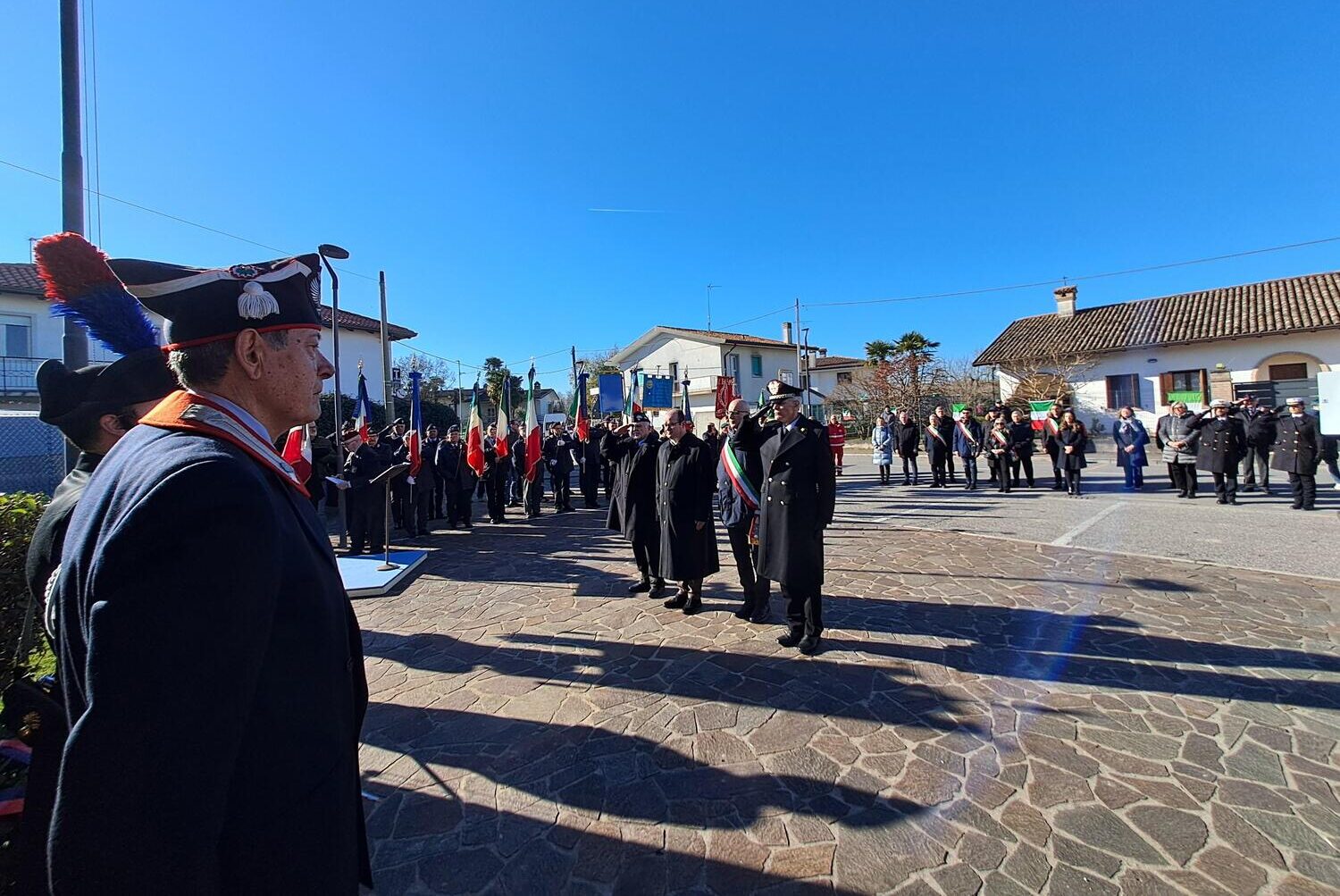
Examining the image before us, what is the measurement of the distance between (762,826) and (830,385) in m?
48.3

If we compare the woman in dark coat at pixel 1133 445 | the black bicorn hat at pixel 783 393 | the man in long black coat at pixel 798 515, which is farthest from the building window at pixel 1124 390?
the man in long black coat at pixel 798 515

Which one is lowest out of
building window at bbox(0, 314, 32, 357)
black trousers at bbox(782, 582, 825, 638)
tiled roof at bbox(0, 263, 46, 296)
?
black trousers at bbox(782, 582, 825, 638)

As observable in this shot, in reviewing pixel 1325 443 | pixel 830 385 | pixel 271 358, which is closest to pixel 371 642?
pixel 271 358

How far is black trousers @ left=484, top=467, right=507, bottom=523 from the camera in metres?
12.8

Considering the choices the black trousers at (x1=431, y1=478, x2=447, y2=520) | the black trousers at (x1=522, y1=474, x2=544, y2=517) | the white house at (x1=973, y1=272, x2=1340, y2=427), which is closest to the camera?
the black trousers at (x1=522, y1=474, x2=544, y2=517)

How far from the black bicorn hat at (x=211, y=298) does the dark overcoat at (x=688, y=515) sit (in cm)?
480

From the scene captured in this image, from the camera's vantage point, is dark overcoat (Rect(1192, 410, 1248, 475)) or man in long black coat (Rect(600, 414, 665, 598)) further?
dark overcoat (Rect(1192, 410, 1248, 475))

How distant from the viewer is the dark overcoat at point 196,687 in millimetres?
939

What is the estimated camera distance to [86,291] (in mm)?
2521

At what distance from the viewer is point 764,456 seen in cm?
534

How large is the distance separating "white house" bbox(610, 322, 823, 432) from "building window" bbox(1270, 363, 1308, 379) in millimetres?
24165

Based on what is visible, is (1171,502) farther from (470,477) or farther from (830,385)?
(830,385)

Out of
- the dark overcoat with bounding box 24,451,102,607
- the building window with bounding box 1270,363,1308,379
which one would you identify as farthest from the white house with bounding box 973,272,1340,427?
the dark overcoat with bounding box 24,451,102,607

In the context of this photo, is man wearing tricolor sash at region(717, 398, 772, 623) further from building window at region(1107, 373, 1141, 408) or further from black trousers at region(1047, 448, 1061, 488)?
building window at region(1107, 373, 1141, 408)
